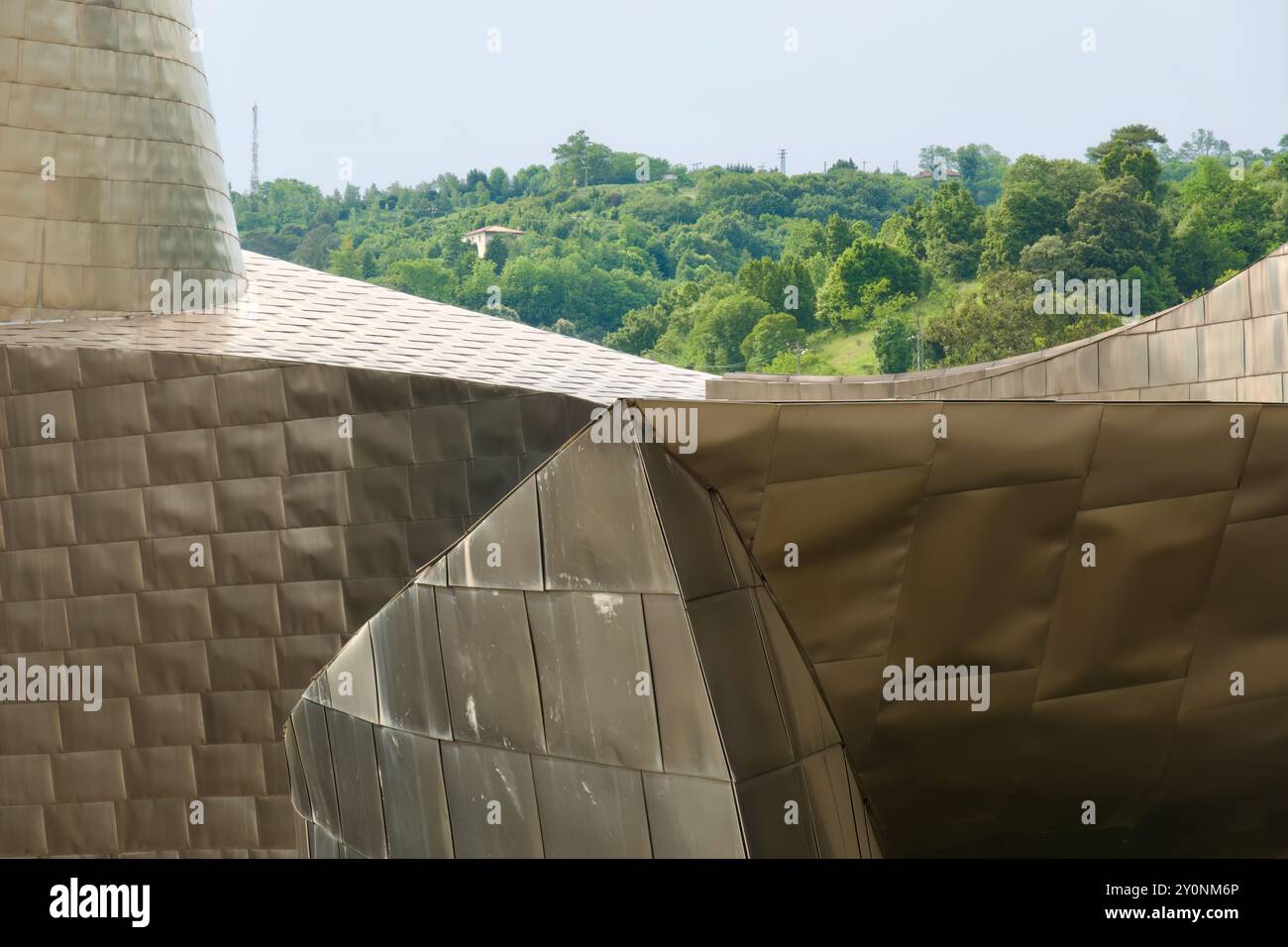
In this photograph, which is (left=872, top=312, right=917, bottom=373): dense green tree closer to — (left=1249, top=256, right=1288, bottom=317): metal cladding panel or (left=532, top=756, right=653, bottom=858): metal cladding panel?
(left=1249, top=256, right=1288, bottom=317): metal cladding panel

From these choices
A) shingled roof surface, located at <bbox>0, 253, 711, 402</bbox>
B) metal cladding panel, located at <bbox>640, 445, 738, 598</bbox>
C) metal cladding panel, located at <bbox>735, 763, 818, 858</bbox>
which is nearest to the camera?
metal cladding panel, located at <bbox>735, 763, 818, 858</bbox>

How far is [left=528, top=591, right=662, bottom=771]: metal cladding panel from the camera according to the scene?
15.3 ft

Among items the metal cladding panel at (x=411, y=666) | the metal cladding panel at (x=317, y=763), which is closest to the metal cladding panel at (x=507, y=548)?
the metal cladding panel at (x=411, y=666)

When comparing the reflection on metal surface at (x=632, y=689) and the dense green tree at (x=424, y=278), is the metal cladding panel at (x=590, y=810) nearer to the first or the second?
the reflection on metal surface at (x=632, y=689)

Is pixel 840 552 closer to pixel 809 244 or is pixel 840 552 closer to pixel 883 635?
pixel 883 635

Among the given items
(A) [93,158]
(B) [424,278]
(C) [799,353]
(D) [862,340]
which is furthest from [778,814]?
(B) [424,278]

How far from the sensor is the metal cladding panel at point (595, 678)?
468cm

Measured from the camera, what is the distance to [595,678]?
15.9 ft

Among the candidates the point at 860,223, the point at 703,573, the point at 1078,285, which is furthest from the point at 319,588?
the point at 860,223

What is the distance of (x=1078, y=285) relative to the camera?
80.1 metres

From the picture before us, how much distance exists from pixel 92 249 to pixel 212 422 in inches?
132

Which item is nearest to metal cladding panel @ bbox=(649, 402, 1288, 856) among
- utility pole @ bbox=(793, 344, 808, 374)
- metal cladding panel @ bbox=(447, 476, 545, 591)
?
metal cladding panel @ bbox=(447, 476, 545, 591)

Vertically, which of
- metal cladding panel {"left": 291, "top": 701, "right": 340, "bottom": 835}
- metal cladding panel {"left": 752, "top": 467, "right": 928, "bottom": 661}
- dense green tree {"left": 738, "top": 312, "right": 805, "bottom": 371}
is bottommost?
metal cladding panel {"left": 291, "top": 701, "right": 340, "bottom": 835}

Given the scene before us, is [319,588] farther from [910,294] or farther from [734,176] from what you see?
[734,176]
